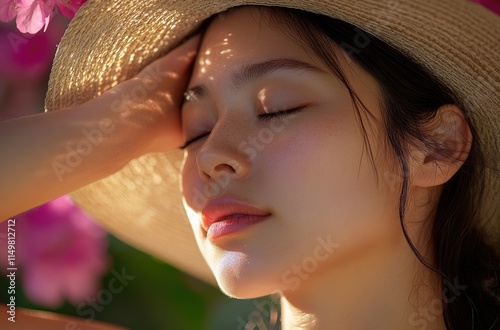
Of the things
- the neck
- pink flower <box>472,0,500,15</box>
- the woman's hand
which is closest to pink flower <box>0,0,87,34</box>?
the woman's hand

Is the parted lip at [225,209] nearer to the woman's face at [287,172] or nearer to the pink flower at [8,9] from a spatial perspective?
the woman's face at [287,172]

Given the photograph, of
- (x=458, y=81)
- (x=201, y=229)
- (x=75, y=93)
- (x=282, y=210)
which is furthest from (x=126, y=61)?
(x=458, y=81)

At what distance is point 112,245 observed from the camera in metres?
2.99

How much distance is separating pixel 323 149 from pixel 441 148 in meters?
0.28

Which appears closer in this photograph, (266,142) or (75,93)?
(266,142)

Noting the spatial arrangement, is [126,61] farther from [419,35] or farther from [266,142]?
[419,35]

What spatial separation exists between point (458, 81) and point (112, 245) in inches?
57.3

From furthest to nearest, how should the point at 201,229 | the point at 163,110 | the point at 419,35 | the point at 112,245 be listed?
1. the point at 112,245
2. the point at 163,110
3. the point at 201,229
4. the point at 419,35

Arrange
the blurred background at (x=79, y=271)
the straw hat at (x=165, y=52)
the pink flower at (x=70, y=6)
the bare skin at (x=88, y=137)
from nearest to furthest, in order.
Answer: the straw hat at (x=165, y=52) → the bare skin at (x=88, y=137) → the pink flower at (x=70, y=6) → the blurred background at (x=79, y=271)

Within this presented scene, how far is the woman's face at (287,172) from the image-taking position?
1.84 meters

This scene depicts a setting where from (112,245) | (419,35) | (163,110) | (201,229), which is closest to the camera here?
(419,35)

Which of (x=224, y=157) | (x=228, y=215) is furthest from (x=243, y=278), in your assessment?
(x=224, y=157)

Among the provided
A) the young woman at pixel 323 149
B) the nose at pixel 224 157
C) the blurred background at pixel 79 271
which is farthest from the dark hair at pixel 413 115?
the blurred background at pixel 79 271

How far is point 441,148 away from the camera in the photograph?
195cm
